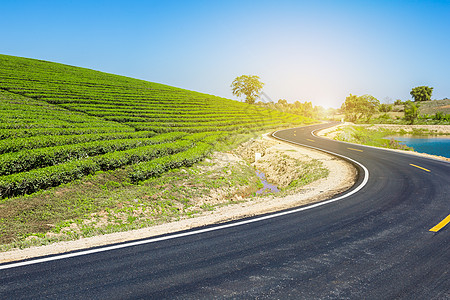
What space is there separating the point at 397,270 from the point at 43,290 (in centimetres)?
601

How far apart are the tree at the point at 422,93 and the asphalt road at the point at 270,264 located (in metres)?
152

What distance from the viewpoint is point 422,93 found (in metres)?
122

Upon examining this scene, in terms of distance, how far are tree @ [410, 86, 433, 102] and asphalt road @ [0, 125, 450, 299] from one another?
151956mm

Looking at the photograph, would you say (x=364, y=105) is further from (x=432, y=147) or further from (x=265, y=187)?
(x=265, y=187)

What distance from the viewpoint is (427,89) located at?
122 metres

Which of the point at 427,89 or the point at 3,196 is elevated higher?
the point at 427,89

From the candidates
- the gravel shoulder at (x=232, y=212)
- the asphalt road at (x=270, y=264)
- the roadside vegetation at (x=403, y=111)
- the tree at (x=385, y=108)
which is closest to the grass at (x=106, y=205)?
the gravel shoulder at (x=232, y=212)

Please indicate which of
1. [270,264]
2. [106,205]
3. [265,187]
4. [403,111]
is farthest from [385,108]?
[270,264]

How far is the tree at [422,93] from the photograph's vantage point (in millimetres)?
121006

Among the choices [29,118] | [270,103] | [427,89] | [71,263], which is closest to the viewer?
[71,263]

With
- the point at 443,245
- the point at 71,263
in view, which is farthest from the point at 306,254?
the point at 71,263

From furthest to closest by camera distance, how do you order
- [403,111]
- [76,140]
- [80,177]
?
[403,111] < [76,140] < [80,177]

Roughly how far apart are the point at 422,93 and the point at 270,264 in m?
158

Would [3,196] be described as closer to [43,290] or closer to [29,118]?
Result: [43,290]
